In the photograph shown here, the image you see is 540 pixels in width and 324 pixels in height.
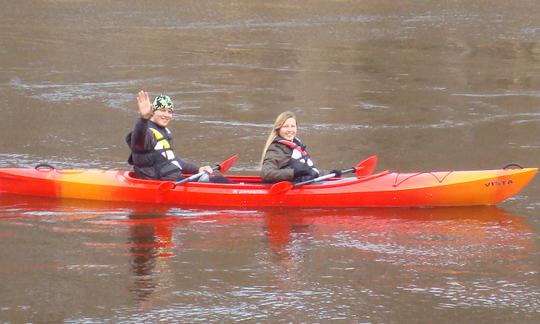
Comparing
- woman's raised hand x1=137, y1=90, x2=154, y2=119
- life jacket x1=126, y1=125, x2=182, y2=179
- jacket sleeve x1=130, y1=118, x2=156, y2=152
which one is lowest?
life jacket x1=126, y1=125, x2=182, y2=179

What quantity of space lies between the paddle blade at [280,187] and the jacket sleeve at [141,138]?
1.16 meters

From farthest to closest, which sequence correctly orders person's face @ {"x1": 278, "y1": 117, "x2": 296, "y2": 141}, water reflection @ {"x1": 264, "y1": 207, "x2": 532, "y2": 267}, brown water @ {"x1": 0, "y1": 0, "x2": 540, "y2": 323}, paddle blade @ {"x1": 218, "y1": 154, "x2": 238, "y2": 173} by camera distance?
paddle blade @ {"x1": 218, "y1": 154, "x2": 238, "y2": 173} → person's face @ {"x1": 278, "y1": 117, "x2": 296, "y2": 141} → water reflection @ {"x1": 264, "y1": 207, "x2": 532, "y2": 267} → brown water @ {"x1": 0, "y1": 0, "x2": 540, "y2": 323}

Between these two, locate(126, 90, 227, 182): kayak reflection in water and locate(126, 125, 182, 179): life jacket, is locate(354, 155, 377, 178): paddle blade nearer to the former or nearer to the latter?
locate(126, 90, 227, 182): kayak reflection in water

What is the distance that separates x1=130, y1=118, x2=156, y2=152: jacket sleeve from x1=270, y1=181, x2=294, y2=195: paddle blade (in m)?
1.16

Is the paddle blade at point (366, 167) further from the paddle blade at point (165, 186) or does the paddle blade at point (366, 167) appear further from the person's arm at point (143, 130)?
the person's arm at point (143, 130)

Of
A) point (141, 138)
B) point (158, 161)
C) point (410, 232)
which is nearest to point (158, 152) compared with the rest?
point (158, 161)

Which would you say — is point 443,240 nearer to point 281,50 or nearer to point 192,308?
point 192,308

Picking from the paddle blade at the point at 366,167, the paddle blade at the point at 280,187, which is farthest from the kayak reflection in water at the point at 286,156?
the paddle blade at the point at 366,167

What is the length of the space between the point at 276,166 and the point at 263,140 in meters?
3.29

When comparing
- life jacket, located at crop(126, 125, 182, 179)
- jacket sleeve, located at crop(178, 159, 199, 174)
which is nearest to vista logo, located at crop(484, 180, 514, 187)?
jacket sleeve, located at crop(178, 159, 199, 174)

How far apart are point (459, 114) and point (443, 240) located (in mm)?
6084

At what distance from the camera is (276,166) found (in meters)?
10.2

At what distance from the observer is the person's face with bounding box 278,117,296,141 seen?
10.3 meters

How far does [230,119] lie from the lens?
14727 millimetres
